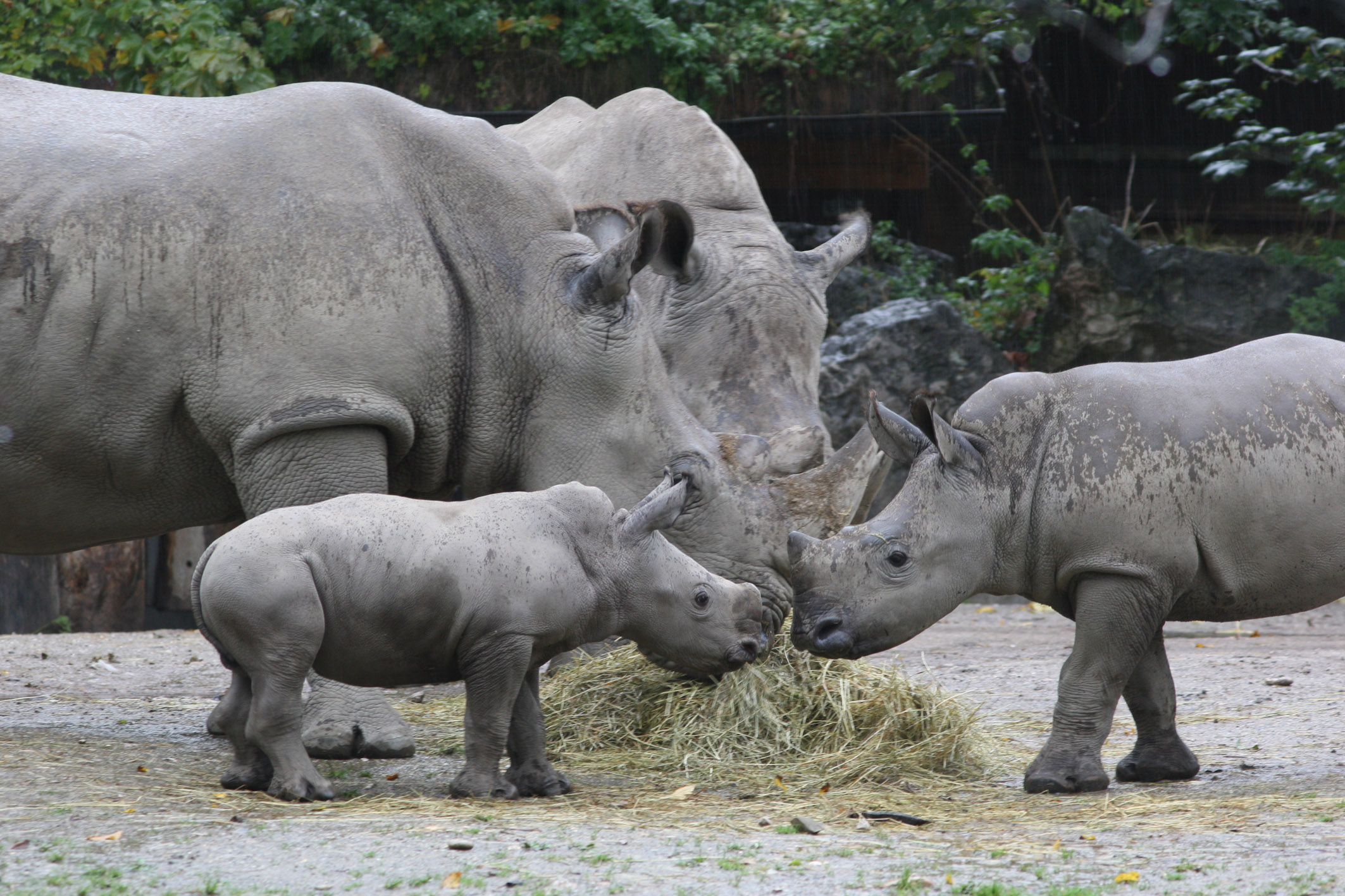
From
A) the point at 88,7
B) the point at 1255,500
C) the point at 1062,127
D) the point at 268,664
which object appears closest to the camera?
the point at 268,664

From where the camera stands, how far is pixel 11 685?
729 centimetres

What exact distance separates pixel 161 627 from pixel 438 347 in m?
7.03

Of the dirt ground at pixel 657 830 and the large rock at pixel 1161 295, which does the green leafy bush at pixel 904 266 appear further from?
the dirt ground at pixel 657 830

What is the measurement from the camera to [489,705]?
172 inches

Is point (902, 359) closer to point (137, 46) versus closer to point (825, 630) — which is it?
point (137, 46)

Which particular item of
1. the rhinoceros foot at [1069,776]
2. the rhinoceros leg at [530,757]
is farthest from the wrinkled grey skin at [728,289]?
the rhinoceros foot at [1069,776]

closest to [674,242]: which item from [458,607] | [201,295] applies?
[201,295]

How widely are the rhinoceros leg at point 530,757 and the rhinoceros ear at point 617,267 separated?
1.43 meters

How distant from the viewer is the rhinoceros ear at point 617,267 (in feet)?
17.4

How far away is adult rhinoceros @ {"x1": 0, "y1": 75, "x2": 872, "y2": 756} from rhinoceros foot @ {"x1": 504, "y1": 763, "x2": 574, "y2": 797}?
26.5 inches

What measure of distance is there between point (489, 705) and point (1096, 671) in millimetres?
1690

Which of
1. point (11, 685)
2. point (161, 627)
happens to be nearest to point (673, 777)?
point (11, 685)

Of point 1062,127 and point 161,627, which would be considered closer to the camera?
point 161,627

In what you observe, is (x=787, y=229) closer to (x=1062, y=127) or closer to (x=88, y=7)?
(x=1062, y=127)
